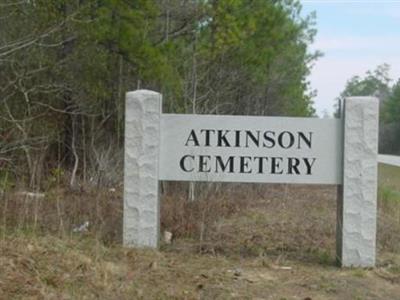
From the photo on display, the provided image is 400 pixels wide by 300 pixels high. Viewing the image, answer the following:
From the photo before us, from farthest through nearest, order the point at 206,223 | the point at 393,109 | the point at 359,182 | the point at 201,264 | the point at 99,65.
→ the point at 393,109, the point at 99,65, the point at 206,223, the point at 359,182, the point at 201,264

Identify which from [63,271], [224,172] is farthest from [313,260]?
[63,271]

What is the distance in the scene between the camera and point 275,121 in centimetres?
706

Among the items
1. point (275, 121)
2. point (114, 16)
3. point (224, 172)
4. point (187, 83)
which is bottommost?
point (224, 172)

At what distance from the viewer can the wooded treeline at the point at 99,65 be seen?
11.1 m

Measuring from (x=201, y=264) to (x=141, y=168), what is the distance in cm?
114

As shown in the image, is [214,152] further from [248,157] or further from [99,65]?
[99,65]

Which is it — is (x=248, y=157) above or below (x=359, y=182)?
above

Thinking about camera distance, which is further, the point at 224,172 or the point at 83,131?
the point at 83,131

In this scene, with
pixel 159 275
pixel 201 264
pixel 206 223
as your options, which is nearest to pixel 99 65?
pixel 206 223

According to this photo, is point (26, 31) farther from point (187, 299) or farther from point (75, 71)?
point (187, 299)

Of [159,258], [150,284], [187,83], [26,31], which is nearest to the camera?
[150,284]

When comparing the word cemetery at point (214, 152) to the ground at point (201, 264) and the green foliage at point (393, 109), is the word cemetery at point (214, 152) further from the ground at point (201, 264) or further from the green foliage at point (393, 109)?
the green foliage at point (393, 109)

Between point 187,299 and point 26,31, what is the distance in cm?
688

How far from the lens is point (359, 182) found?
6840 mm
